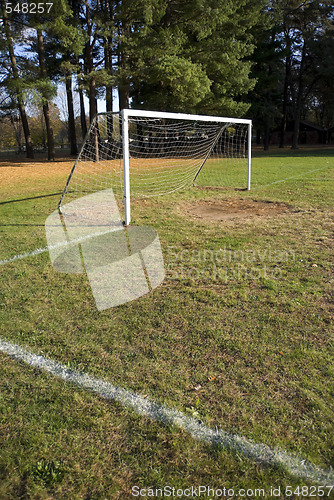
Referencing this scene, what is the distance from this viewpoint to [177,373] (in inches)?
102

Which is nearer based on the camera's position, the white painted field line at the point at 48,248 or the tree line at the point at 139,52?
the white painted field line at the point at 48,248

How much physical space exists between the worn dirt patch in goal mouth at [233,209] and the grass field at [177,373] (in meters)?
2.27

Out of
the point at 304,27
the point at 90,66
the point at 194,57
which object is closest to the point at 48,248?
the point at 90,66

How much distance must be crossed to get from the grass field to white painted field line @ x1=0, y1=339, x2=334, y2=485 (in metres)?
0.03

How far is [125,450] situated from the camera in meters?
1.98

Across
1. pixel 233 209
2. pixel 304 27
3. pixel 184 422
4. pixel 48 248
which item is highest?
pixel 304 27

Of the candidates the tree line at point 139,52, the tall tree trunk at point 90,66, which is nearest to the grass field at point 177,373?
the tree line at point 139,52

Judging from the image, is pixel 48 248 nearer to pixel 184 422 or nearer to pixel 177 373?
pixel 177 373

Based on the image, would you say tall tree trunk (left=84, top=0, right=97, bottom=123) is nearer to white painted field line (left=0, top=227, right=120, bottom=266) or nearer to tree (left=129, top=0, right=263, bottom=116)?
tree (left=129, top=0, right=263, bottom=116)

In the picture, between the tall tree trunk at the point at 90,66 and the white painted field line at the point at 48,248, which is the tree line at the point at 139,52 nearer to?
the tall tree trunk at the point at 90,66

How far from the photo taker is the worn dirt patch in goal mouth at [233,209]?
7305mm

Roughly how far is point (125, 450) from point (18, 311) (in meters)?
1.96

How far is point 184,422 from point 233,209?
6.22 m

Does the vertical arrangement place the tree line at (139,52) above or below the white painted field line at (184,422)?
above
